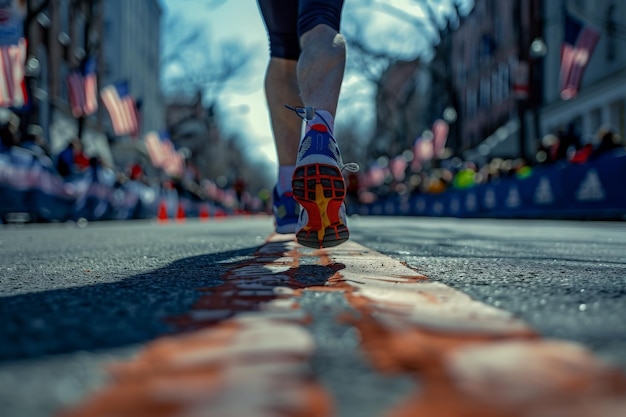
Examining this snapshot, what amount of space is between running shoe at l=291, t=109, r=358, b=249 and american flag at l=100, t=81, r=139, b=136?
64.2 feet

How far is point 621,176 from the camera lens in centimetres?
926

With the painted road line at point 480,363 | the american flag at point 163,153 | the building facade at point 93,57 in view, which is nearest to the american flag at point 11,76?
the building facade at point 93,57

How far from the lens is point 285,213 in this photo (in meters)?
2.83

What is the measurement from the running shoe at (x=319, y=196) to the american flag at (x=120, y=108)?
19.6 metres

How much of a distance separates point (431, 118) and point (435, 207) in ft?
96.2

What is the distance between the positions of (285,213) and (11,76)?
11.6 metres

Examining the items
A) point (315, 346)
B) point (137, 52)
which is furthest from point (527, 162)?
point (137, 52)

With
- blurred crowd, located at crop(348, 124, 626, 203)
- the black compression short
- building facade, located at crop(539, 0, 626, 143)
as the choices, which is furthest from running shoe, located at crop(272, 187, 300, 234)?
building facade, located at crop(539, 0, 626, 143)

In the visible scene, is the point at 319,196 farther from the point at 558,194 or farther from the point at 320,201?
the point at 558,194

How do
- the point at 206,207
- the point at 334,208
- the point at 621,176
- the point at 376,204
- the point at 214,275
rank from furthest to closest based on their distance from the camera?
the point at 376,204 < the point at 206,207 < the point at 621,176 < the point at 334,208 < the point at 214,275

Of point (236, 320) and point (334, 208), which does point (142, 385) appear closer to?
point (236, 320)

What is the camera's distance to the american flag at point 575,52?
15298 millimetres

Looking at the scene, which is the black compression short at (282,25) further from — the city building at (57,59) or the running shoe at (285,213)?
the city building at (57,59)

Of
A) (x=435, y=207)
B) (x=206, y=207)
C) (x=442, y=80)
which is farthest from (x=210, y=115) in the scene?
(x=435, y=207)
